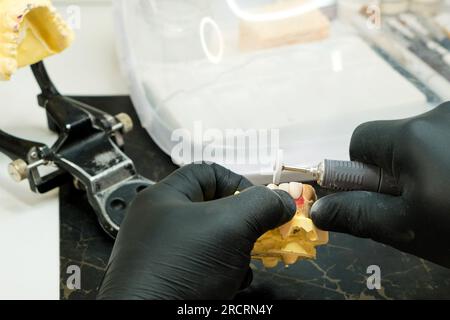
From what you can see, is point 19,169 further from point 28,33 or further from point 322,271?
point 322,271

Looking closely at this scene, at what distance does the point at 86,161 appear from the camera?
2.81 feet

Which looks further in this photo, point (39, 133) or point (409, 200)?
point (39, 133)

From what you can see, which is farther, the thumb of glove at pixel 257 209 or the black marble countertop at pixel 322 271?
the black marble countertop at pixel 322 271

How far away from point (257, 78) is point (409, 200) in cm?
47

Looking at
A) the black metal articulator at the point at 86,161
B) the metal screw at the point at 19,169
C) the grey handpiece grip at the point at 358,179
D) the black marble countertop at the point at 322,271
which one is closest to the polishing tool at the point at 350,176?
the grey handpiece grip at the point at 358,179

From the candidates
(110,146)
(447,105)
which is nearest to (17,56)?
(110,146)

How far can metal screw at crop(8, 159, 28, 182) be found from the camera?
0.84 meters

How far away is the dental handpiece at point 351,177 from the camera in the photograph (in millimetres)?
657
